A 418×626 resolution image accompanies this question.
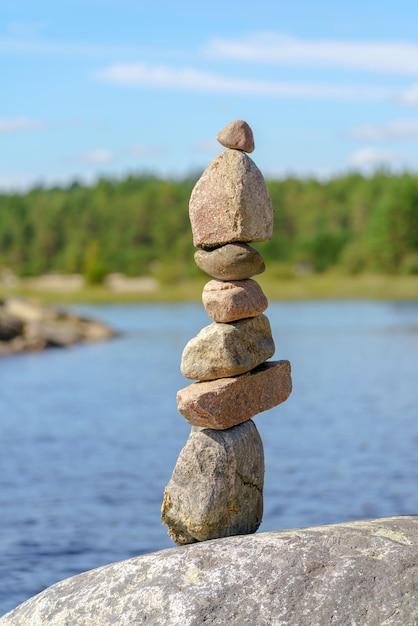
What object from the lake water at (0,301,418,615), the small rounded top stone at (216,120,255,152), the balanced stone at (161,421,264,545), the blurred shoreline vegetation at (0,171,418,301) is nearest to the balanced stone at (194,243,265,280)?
the small rounded top stone at (216,120,255,152)

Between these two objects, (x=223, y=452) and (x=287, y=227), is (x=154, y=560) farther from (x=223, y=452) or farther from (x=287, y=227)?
(x=287, y=227)

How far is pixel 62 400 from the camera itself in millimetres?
32438

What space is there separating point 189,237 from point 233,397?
9245 cm

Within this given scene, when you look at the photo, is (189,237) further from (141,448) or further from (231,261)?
(231,261)

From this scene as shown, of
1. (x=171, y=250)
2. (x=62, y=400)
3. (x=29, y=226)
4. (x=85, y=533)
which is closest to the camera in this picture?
(x=85, y=533)

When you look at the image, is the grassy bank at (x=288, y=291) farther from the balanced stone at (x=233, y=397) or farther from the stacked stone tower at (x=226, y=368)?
the stacked stone tower at (x=226, y=368)

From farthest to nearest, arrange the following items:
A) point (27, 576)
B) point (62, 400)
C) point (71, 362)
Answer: point (71, 362), point (62, 400), point (27, 576)

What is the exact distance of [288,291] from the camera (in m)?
88.5

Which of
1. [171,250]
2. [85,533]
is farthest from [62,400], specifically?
[171,250]

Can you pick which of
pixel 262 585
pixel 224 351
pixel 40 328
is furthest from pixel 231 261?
pixel 40 328

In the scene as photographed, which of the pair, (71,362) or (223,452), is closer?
(223,452)

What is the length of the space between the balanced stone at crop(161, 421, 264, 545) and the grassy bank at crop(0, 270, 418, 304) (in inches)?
2930

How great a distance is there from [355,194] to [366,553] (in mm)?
101559

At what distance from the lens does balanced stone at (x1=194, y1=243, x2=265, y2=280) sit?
947cm
